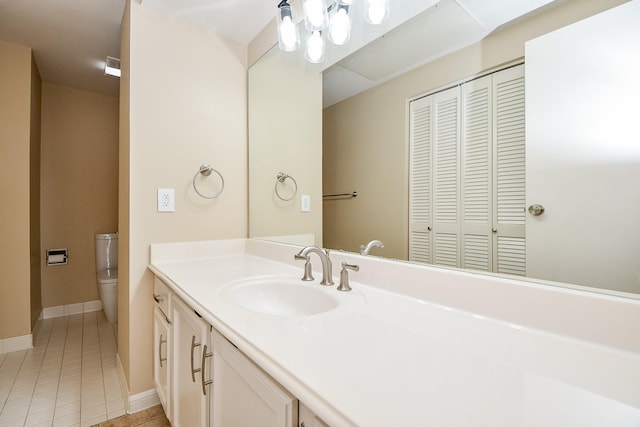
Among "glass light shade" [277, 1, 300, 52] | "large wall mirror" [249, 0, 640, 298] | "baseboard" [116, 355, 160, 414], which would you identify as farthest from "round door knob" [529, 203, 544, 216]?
"baseboard" [116, 355, 160, 414]

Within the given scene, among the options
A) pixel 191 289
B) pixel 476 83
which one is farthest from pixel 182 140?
pixel 476 83

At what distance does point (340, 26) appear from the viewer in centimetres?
127

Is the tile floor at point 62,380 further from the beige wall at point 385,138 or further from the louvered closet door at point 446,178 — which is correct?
the louvered closet door at point 446,178

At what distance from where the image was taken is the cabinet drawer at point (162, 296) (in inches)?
48.6

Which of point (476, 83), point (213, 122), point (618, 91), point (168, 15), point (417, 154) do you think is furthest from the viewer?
point (213, 122)

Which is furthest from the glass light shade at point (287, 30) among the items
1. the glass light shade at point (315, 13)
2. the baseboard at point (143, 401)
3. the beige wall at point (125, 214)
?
the baseboard at point (143, 401)

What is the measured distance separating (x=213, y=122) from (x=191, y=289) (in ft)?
3.61

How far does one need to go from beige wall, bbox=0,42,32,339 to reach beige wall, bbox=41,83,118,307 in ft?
2.14

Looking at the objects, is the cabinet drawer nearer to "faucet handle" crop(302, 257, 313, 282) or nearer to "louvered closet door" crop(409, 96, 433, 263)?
"faucet handle" crop(302, 257, 313, 282)

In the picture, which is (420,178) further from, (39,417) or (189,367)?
(39,417)

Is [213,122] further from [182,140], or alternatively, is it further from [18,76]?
[18,76]

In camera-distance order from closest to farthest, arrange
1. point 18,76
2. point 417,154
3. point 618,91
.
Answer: point 618,91 → point 417,154 → point 18,76

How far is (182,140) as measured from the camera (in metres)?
1.60

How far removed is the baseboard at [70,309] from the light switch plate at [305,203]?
275cm
